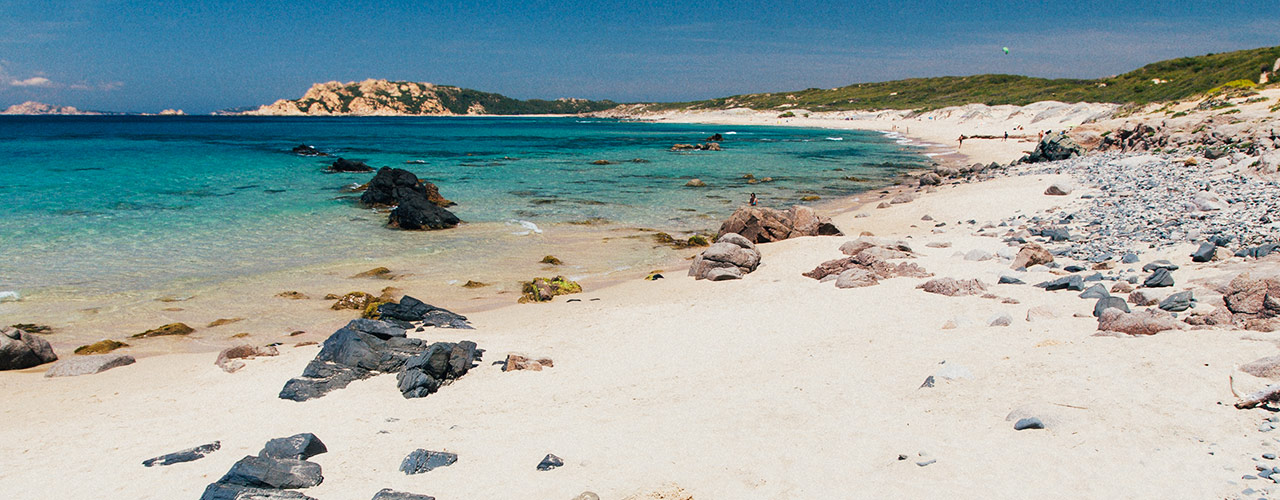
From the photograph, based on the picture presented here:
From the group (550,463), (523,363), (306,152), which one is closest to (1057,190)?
(523,363)

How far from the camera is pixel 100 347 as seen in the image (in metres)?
9.27

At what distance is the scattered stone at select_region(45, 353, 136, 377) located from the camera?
8.05 m

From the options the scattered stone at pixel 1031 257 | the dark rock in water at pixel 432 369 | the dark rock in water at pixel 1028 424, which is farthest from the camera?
the scattered stone at pixel 1031 257

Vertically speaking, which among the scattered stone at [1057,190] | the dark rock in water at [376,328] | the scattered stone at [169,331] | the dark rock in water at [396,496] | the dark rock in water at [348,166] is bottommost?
the scattered stone at [169,331]

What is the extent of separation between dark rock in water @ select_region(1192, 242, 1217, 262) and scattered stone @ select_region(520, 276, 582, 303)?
31.1ft

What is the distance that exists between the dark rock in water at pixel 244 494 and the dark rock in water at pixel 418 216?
15.0m

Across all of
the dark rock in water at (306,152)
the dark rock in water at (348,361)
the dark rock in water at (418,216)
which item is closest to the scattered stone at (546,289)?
the dark rock in water at (348,361)

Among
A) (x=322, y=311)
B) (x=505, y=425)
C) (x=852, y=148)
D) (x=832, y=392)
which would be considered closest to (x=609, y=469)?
(x=505, y=425)

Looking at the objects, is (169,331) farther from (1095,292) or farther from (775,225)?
(1095,292)

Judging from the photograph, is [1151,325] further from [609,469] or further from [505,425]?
[505,425]

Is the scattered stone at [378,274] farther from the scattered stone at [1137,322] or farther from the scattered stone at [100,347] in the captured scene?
the scattered stone at [1137,322]

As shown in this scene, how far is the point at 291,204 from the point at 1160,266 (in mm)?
25140

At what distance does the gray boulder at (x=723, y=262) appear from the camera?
40.6 ft

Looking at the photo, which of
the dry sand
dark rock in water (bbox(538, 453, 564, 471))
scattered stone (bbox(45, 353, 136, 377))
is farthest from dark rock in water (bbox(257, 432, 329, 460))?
scattered stone (bbox(45, 353, 136, 377))
